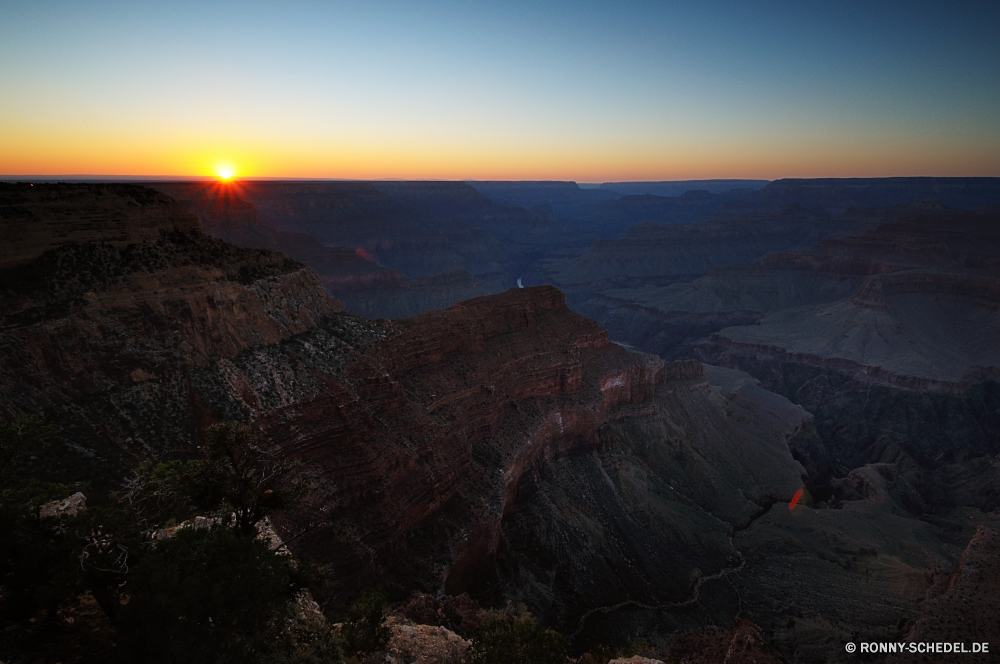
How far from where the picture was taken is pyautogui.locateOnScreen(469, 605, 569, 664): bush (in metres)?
17.6

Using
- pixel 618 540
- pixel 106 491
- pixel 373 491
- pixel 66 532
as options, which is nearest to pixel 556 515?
pixel 618 540

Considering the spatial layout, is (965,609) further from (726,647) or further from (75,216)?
(75,216)

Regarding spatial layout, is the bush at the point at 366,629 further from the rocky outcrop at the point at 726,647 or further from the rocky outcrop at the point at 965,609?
the rocky outcrop at the point at 965,609

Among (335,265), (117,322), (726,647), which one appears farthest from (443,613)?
(335,265)

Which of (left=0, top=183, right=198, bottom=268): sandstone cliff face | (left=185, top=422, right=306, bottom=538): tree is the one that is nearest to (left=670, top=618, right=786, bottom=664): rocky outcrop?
(left=185, top=422, right=306, bottom=538): tree

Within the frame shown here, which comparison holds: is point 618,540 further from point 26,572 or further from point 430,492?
point 26,572

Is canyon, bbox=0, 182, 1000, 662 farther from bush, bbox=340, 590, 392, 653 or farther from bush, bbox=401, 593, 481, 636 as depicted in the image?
bush, bbox=340, 590, 392, 653

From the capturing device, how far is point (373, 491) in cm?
3108

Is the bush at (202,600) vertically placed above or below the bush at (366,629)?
above

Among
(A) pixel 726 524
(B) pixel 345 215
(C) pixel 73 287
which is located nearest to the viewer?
(C) pixel 73 287

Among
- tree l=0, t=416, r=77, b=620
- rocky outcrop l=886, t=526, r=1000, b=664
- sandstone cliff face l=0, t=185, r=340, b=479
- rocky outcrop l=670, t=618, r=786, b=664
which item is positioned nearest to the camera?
tree l=0, t=416, r=77, b=620

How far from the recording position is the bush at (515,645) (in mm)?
17578

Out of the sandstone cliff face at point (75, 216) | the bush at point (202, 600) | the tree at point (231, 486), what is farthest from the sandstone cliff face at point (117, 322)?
the bush at point (202, 600)

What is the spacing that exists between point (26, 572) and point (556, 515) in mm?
33502
